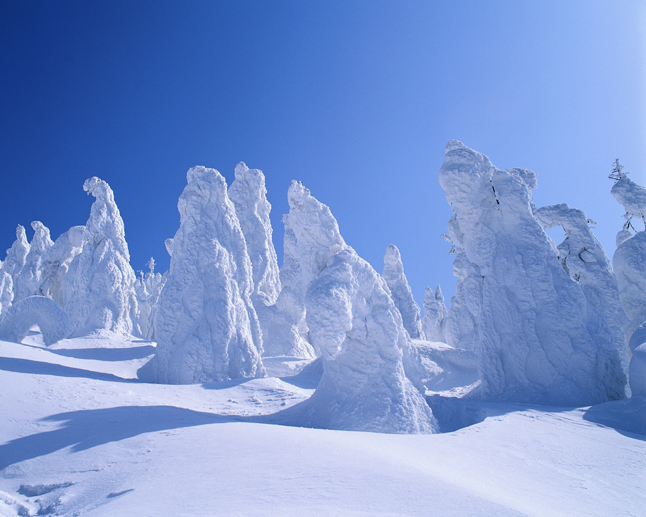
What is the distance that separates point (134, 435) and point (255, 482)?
277 cm

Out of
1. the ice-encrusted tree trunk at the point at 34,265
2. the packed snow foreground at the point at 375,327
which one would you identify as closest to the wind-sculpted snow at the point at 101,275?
the packed snow foreground at the point at 375,327

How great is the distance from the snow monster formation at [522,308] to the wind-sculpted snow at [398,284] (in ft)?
46.5

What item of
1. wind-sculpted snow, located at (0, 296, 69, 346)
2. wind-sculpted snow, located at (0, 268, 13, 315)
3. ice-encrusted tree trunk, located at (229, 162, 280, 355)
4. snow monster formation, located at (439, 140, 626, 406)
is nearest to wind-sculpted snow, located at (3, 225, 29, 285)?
wind-sculpted snow, located at (0, 268, 13, 315)

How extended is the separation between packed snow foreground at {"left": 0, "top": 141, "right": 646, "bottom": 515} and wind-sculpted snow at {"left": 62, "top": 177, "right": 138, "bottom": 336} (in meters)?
0.10

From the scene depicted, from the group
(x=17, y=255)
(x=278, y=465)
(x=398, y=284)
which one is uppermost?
(x=17, y=255)

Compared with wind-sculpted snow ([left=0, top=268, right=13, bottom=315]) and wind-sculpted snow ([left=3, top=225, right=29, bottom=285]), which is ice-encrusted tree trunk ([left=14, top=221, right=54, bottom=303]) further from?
wind-sculpted snow ([left=3, top=225, right=29, bottom=285])

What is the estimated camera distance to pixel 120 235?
2039 centimetres

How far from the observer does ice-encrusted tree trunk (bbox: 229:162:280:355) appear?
26719 millimetres

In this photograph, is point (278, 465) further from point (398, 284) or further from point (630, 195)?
point (398, 284)

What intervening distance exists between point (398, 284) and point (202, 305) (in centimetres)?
1735

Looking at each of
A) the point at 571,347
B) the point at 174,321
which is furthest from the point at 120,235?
the point at 571,347

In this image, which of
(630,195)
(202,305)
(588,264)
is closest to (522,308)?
(588,264)

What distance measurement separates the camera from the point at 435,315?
31594 mm

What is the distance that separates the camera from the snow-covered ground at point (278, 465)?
2.87 metres
